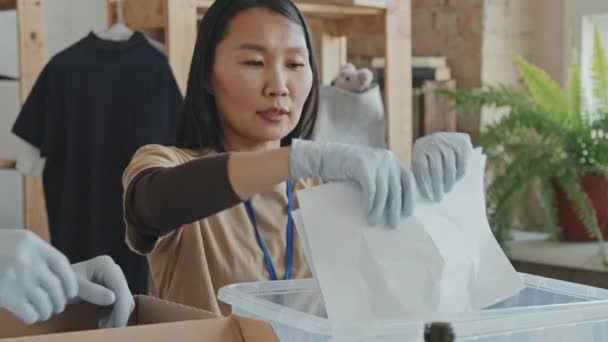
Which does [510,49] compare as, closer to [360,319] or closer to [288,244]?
[288,244]

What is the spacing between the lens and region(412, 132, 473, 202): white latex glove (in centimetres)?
89

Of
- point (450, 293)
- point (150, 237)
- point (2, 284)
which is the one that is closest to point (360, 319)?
point (450, 293)

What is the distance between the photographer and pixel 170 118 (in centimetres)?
242

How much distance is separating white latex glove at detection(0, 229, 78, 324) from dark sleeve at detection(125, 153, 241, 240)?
0.29m

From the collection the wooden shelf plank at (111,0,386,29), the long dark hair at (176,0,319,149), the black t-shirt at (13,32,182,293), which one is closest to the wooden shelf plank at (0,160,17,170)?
the black t-shirt at (13,32,182,293)

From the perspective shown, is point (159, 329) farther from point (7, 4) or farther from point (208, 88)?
point (7, 4)

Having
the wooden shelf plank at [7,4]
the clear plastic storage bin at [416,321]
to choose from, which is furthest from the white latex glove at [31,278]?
the wooden shelf plank at [7,4]

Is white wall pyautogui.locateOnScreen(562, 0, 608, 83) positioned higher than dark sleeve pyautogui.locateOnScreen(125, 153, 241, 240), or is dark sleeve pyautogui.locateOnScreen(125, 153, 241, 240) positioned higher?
white wall pyautogui.locateOnScreen(562, 0, 608, 83)

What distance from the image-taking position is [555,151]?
10.00 ft

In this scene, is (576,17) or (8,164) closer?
(8,164)

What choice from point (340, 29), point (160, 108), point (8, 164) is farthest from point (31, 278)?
point (340, 29)

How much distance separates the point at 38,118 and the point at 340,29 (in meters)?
0.95

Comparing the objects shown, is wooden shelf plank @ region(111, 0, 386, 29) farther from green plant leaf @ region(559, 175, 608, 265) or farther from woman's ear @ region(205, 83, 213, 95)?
green plant leaf @ region(559, 175, 608, 265)

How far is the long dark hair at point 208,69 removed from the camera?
145 centimetres
